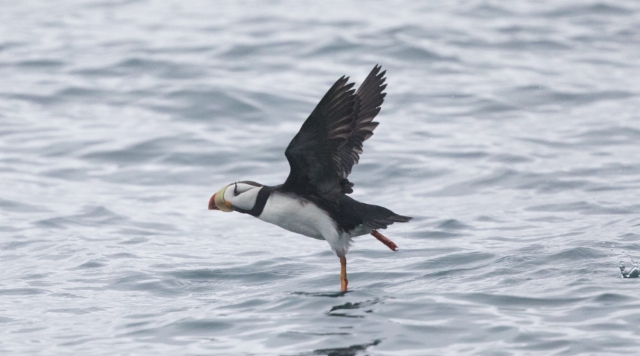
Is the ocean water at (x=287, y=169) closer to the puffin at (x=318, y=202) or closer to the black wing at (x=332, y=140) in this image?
the puffin at (x=318, y=202)

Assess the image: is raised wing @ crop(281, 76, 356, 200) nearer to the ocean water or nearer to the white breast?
the white breast

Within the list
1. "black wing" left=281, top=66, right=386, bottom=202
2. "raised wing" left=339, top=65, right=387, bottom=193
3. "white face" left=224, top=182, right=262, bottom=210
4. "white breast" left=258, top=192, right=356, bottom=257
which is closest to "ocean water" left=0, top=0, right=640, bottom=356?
"white breast" left=258, top=192, right=356, bottom=257

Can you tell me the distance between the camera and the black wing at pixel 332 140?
7473 millimetres

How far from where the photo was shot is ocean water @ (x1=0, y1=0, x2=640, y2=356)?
7242mm

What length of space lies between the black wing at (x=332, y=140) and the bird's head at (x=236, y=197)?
0.27m

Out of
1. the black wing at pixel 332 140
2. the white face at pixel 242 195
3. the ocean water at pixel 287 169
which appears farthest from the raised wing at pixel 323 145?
the ocean water at pixel 287 169

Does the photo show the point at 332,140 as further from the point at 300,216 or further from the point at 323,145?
the point at 300,216

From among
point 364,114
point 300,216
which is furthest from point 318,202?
point 364,114

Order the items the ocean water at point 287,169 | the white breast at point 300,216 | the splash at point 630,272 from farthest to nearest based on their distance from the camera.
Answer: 1. the white breast at point 300,216
2. the splash at point 630,272
3. the ocean water at point 287,169

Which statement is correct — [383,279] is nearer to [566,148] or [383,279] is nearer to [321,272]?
[321,272]

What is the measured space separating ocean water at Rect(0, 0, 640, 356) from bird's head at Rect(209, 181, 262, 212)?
0.75 meters

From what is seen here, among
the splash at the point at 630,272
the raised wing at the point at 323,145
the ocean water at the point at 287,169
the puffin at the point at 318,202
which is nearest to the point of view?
the ocean water at the point at 287,169

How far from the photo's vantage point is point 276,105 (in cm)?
1533

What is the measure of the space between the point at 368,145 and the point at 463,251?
4.55m
